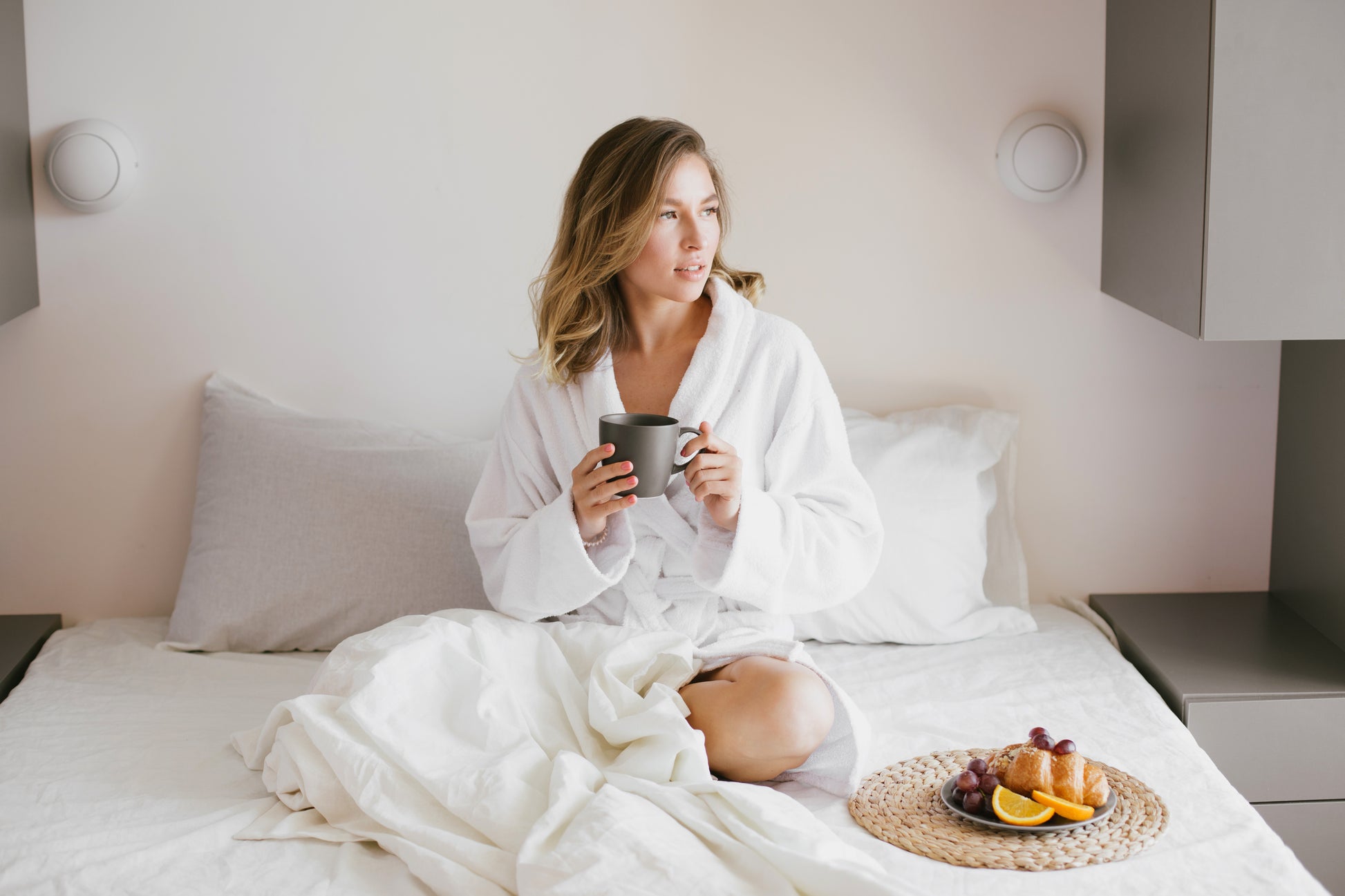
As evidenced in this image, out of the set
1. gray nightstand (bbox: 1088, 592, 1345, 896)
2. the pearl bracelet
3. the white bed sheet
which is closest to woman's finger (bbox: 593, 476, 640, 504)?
the pearl bracelet

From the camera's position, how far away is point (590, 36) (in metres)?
2.29

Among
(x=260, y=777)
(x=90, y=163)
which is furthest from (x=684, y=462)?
(x=90, y=163)

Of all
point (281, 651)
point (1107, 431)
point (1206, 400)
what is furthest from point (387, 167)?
point (1206, 400)

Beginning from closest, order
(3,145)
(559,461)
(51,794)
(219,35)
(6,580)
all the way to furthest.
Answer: (51,794), (559,461), (3,145), (219,35), (6,580)

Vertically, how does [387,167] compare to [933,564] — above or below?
above

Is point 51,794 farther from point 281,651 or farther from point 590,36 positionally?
point 590,36

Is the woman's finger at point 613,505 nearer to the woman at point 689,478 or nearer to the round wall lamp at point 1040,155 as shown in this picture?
the woman at point 689,478

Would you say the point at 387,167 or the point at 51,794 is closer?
the point at 51,794

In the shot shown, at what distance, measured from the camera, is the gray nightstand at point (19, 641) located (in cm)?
209

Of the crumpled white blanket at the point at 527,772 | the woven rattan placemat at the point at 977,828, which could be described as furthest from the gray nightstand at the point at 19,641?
the woven rattan placemat at the point at 977,828

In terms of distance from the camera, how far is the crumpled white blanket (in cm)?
131

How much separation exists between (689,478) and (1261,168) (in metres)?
0.95

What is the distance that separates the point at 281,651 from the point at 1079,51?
1.82 m

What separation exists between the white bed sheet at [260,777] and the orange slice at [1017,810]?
8cm
